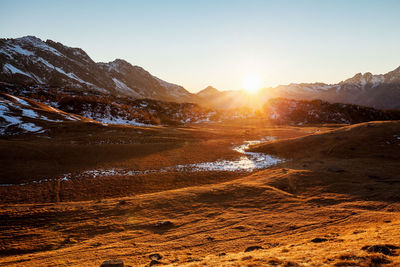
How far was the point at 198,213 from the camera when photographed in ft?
56.1

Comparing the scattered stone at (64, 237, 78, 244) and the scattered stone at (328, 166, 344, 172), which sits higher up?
the scattered stone at (328, 166, 344, 172)

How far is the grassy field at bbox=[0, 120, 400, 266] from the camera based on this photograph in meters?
10.2

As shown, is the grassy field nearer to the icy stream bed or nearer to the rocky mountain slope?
the icy stream bed

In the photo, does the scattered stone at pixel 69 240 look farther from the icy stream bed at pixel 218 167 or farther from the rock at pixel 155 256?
the icy stream bed at pixel 218 167

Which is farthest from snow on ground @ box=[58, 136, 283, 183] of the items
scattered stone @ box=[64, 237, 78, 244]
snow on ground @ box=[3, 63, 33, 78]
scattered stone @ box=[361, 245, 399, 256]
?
snow on ground @ box=[3, 63, 33, 78]

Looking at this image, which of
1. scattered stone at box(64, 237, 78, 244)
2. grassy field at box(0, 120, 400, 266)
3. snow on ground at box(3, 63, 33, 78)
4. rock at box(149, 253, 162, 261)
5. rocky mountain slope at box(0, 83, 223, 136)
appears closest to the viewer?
grassy field at box(0, 120, 400, 266)

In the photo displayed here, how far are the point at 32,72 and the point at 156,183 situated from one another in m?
238

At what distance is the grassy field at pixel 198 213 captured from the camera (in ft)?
33.3

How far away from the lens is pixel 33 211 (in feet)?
54.9

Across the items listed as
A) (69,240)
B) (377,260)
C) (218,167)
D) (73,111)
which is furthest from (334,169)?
(73,111)

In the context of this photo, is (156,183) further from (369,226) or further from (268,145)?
(268,145)

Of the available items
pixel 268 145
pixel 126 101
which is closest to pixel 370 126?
pixel 268 145

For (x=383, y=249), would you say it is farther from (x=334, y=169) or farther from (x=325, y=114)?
(x=325, y=114)

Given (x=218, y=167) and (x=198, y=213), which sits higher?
(x=218, y=167)
